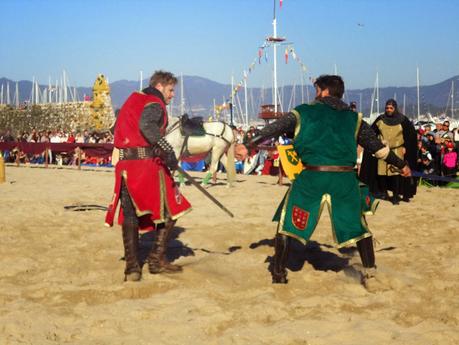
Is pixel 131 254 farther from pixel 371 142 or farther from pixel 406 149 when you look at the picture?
pixel 406 149

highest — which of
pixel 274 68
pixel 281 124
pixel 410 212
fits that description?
pixel 274 68

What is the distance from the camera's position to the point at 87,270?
17.9 feet

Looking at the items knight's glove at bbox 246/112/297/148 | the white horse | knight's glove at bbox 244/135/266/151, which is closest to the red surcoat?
knight's glove at bbox 244/135/266/151

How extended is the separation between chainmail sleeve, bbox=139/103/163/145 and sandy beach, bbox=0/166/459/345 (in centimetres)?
117

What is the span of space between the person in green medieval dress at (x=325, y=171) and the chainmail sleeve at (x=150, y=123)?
0.87 meters

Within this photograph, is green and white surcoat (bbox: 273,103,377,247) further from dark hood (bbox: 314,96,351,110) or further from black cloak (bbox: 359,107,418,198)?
black cloak (bbox: 359,107,418,198)

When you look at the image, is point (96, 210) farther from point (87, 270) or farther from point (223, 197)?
point (87, 270)

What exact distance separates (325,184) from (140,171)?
4.87 ft

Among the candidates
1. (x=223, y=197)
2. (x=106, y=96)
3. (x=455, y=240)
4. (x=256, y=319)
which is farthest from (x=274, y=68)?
(x=256, y=319)

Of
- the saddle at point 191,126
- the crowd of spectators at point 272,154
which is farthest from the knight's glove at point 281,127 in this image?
the saddle at point 191,126

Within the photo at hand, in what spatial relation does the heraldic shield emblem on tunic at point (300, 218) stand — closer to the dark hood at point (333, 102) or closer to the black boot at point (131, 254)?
the dark hood at point (333, 102)

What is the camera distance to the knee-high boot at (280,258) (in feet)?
15.8

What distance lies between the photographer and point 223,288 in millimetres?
4848

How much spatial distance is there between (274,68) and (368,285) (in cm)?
3817
